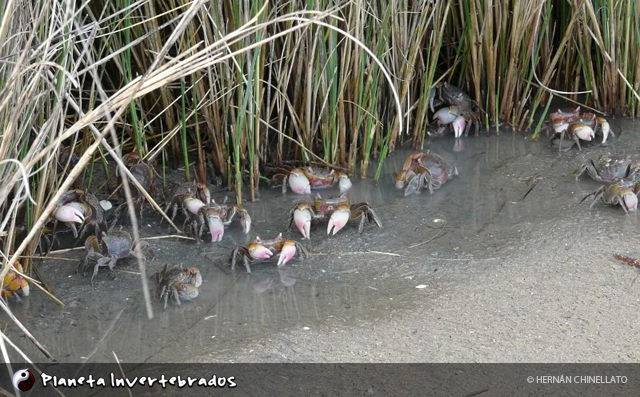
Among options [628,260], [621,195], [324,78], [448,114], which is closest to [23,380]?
[324,78]

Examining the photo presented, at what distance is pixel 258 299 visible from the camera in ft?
11.8

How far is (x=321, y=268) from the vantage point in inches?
149

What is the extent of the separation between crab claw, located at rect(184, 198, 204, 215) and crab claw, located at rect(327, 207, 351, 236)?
598 mm

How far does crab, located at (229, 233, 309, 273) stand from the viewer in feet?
12.4

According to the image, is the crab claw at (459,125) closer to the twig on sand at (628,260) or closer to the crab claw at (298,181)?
the crab claw at (298,181)

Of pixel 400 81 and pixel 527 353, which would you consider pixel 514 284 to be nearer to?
pixel 527 353

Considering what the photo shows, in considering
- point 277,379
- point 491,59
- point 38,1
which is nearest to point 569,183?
point 491,59

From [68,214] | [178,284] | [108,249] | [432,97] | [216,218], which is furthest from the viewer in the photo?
[432,97]

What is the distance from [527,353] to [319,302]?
84 cm

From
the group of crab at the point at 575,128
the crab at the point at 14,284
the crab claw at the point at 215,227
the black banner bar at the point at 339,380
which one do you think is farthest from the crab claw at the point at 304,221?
the group of crab at the point at 575,128

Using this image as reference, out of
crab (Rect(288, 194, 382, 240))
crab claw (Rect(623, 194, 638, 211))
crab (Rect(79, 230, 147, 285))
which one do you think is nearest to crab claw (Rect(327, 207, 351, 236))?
crab (Rect(288, 194, 382, 240))

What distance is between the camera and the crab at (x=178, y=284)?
352cm

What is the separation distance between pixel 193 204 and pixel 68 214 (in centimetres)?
56

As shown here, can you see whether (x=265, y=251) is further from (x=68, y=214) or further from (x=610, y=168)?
(x=610, y=168)
